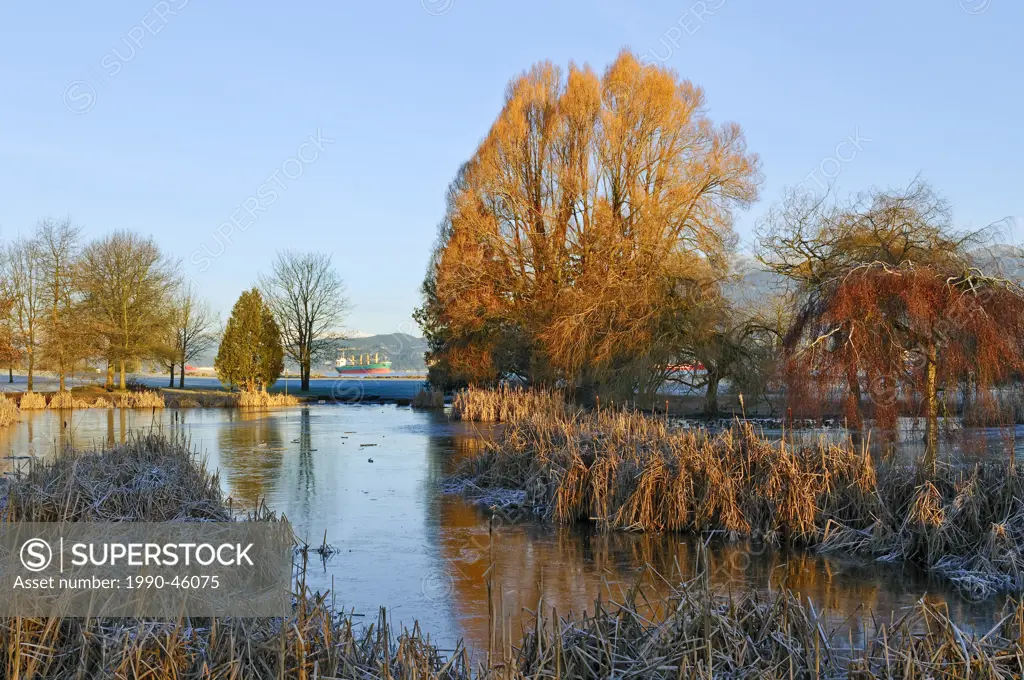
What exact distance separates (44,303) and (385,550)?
34399 mm

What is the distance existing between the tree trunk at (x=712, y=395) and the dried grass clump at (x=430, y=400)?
13145 mm

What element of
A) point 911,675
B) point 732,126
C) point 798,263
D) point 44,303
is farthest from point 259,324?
point 911,675

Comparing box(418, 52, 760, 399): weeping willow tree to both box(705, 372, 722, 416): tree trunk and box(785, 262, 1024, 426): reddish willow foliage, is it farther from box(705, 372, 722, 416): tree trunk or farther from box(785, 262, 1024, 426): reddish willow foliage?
box(785, 262, 1024, 426): reddish willow foliage

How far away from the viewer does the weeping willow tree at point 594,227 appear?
2248 centimetres

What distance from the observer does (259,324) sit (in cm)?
3956

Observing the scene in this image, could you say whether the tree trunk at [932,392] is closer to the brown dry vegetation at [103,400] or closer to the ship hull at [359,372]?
the brown dry vegetation at [103,400]

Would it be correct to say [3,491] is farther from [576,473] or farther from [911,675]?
[911,675]

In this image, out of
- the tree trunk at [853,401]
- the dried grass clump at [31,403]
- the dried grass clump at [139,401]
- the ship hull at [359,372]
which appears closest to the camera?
the tree trunk at [853,401]

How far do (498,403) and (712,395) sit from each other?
6376 mm

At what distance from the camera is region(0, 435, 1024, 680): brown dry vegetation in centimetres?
398

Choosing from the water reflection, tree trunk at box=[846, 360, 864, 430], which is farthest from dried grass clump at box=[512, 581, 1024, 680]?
tree trunk at box=[846, 360, 864, 430]

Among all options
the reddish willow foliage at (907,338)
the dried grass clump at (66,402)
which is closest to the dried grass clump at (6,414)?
the dried grass clump at (66,402)

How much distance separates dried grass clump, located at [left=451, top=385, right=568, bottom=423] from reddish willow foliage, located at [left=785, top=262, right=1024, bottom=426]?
11.5 metres

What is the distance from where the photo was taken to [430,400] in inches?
1387
